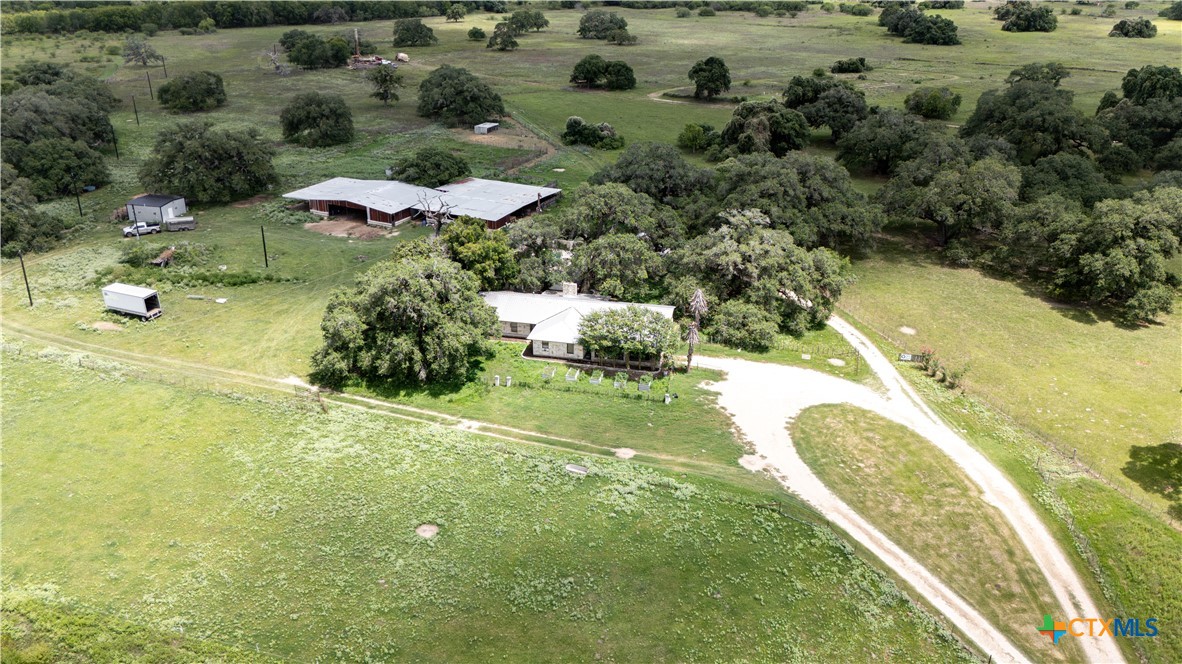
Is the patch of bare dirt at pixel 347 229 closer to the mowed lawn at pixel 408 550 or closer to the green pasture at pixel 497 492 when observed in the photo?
the green pasture at pixel 497 492

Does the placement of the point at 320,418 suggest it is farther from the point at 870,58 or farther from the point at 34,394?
the point at 870,58

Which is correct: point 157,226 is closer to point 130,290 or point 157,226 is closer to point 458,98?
point 130,290

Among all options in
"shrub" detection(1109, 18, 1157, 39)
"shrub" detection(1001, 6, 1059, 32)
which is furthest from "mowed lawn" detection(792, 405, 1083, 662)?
"shrub" detection(1001, 6, 1059, 32)

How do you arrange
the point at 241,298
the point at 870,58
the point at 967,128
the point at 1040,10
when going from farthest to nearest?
the point at 1040,10, the point at 870,58, the point at 967,128, the point at 241,298

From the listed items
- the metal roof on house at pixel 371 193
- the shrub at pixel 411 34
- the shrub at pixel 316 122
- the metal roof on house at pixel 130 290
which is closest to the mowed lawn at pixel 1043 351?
the metal roof on house at pixel 371 193

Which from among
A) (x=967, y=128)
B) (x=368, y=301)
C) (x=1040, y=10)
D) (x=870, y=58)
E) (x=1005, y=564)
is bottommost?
(x=1005, y=564)

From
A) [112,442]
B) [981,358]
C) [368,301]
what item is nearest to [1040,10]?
[981,358]

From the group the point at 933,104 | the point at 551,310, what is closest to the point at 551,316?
the point at 551,310
